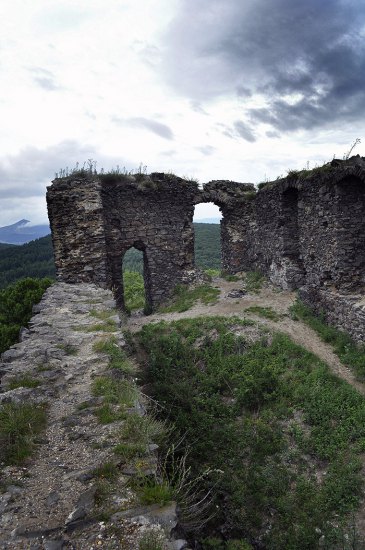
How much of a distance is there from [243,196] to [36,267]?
36.7m

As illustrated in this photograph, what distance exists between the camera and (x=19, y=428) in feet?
13.2

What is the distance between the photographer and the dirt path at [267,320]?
9836 mm

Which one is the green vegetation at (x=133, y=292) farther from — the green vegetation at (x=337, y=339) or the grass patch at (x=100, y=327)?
the grass patch at (x=100, y=327)

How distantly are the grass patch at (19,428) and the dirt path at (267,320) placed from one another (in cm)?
691

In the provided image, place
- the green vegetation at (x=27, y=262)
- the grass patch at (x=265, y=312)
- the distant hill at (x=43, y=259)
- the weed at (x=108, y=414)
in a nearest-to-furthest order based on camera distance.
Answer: the weed at (x=108, y=414) < the grass patch at (x=265, y=312) < the distant hill at (x=43, y=259) < the green vegetation at (x=27, y=262)

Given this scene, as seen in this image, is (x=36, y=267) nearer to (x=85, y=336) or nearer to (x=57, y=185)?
(x=57, y=185)

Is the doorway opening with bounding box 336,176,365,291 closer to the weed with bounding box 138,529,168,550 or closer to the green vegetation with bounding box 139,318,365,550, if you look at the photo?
the green vegetation with bounding box 139,318,365,550

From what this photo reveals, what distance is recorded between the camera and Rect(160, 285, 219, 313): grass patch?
1457cm

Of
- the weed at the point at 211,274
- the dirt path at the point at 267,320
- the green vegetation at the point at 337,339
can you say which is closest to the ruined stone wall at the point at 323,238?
the green vegetation at the point at 337,339

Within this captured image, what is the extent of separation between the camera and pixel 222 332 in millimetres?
11141

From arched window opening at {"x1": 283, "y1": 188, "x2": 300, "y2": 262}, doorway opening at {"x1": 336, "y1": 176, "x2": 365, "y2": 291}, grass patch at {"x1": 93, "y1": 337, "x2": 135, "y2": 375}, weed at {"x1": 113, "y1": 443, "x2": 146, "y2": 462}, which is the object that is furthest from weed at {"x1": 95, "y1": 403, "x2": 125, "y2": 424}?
arched window opening at {"x1": 283, "y1": 188, "x2": 300, "y2": 262}

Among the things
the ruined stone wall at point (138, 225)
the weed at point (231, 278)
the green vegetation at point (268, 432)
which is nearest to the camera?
the green vegetation at point (268, 432)

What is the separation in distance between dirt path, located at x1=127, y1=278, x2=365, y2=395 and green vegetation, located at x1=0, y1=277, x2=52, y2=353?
3125 mm

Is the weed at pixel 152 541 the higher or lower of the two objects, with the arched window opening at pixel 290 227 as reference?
lower
